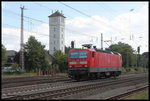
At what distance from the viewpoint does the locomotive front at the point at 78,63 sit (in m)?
21.1

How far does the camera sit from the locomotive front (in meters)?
21.1

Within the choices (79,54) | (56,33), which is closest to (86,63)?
(79,54)

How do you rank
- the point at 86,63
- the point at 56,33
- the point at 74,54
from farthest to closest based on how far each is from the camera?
the point at 56,33 → the point at 74,54 → the point at 86,63

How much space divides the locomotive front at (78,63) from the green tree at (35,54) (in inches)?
1127

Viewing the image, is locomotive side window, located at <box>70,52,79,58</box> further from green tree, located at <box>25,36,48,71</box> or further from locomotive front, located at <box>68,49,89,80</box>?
green tree, located at <box>25,36,48,71</box>

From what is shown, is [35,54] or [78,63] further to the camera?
[35,54]

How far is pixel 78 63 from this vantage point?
21609 mm

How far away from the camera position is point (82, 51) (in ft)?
71.5

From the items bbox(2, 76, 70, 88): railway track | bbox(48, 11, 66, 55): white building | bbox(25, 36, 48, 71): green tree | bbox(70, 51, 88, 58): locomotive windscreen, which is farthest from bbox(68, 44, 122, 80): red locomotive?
bbox(48, 11, 66, 55): white building

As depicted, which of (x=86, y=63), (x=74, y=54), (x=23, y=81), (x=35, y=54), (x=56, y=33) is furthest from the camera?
(x=56, y=33)

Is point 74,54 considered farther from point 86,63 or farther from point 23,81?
point 23,81

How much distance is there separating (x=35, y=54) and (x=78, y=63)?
29.9 meters

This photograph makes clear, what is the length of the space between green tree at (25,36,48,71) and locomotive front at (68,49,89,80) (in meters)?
28.6

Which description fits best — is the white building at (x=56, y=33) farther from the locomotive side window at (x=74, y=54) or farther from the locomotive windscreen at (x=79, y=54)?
the locomotive windscreen at (x=79, y=54)
